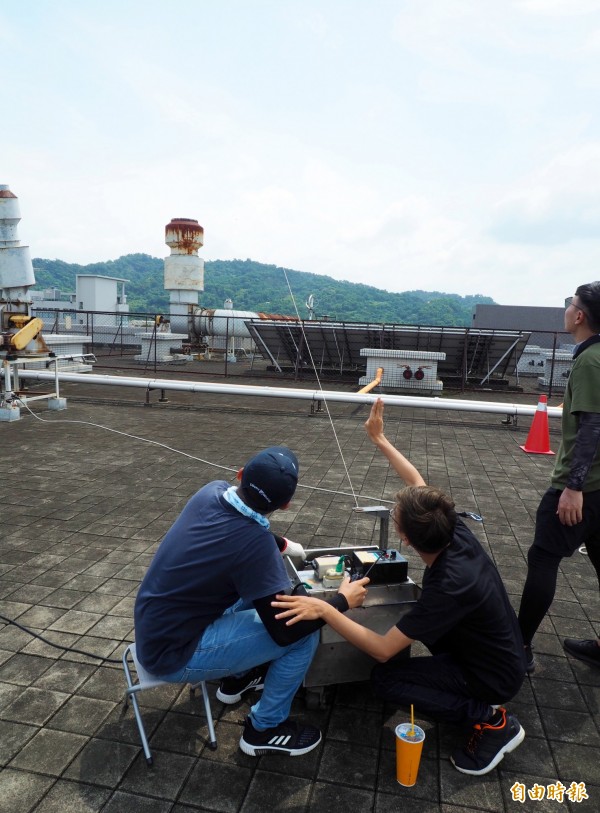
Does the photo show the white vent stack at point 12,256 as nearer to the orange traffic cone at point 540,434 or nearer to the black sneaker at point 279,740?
the orange traffic cone at point 540,434

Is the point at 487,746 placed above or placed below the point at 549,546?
below

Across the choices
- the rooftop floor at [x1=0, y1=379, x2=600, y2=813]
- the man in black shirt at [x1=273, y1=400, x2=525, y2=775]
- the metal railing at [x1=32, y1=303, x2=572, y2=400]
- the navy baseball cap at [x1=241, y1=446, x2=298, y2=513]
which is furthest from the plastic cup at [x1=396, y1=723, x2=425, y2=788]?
the metal railing at [x1=32, y1=303, x2=572, y2=400]

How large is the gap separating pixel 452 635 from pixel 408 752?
0.52 metres

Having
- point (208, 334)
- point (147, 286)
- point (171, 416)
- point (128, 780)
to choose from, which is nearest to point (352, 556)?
point (128, 780)

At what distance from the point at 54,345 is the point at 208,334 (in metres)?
9.80

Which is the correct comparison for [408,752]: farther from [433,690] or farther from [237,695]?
[237,695]

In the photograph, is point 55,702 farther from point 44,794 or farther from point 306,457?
point 306,457

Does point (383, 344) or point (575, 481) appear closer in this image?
point (575, 481)

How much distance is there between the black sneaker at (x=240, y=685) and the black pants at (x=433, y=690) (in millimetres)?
606

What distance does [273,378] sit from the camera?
17.1 meters

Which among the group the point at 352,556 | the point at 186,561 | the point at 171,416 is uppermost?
the point at 186,561

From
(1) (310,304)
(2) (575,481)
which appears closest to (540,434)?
(1) (310,304)

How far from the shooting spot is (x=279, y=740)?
242cm

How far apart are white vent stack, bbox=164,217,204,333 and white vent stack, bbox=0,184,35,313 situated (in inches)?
563
